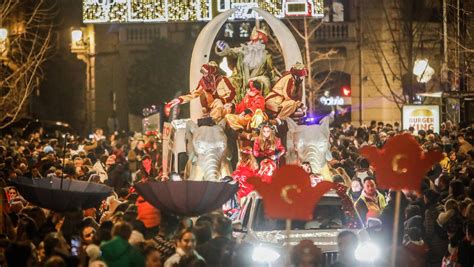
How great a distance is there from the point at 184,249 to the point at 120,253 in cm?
61

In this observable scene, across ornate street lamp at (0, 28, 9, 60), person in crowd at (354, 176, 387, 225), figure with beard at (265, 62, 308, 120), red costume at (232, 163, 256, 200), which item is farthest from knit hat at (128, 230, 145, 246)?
ornate street lamp at (0, 28, 9, 60)

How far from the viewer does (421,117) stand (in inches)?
1214

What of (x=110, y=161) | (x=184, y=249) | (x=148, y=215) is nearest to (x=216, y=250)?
(x=184, y=249)

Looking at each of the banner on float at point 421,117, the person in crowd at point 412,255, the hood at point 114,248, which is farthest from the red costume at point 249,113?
the hood at point 114,248

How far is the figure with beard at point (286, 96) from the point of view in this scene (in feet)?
72.0

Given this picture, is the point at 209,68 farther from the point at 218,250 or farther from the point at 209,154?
the point at 218,250

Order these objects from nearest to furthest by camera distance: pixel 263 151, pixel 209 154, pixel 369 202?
pixel 369 202, pixel 263 151, pixel 209 154

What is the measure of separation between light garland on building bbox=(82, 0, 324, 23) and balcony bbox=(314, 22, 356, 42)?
8.20 metres

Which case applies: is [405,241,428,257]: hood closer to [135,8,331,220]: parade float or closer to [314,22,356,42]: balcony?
[135,8,331,220]: parade float

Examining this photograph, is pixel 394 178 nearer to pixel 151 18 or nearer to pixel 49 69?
pixel 151 18

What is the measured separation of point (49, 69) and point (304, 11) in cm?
1833

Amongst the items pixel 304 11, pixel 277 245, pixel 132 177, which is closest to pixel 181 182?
pixel 277 245

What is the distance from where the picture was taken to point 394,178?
1244 cm

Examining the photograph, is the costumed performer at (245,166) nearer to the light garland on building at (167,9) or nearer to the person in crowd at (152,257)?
the person in crowd at (152,257)
